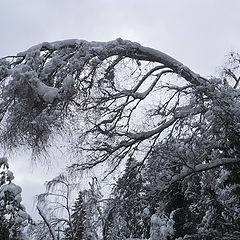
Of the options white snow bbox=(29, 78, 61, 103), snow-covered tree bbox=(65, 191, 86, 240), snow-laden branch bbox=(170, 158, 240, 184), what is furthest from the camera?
snow-covered tree bbox=(65, 191, 86, 240)

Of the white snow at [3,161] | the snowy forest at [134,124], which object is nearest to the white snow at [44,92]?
the snowy forest at [134,124]

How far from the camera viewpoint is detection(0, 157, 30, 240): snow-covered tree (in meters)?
11.8

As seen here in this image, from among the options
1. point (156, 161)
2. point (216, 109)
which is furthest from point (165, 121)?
point (216, 109)

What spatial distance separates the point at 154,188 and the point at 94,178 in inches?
66.7

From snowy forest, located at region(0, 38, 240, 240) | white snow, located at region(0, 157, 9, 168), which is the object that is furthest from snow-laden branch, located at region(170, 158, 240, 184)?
white snow, located at region(0, 157, 9, 168)

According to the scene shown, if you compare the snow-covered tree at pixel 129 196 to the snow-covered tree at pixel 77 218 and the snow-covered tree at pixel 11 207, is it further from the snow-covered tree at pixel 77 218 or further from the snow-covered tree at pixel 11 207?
the snow-covered tree at pixel 11 207

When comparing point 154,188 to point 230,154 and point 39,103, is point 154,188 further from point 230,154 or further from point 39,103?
point 39,103

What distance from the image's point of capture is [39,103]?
226 inches

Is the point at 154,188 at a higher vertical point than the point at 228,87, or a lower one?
lower

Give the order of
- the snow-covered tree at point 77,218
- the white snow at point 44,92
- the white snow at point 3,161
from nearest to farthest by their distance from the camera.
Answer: the white snow at point 44,92, the snow-covered tree at point 77,218, the white snow at point 3,161

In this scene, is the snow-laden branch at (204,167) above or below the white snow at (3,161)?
below

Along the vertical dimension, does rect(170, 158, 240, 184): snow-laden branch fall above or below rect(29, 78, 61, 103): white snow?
below

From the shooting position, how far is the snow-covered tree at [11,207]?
11836 mm

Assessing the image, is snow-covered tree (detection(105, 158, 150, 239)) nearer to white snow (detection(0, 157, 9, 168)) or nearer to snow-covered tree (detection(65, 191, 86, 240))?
snow-covered tree (detection(65, 191, 86, 240))
